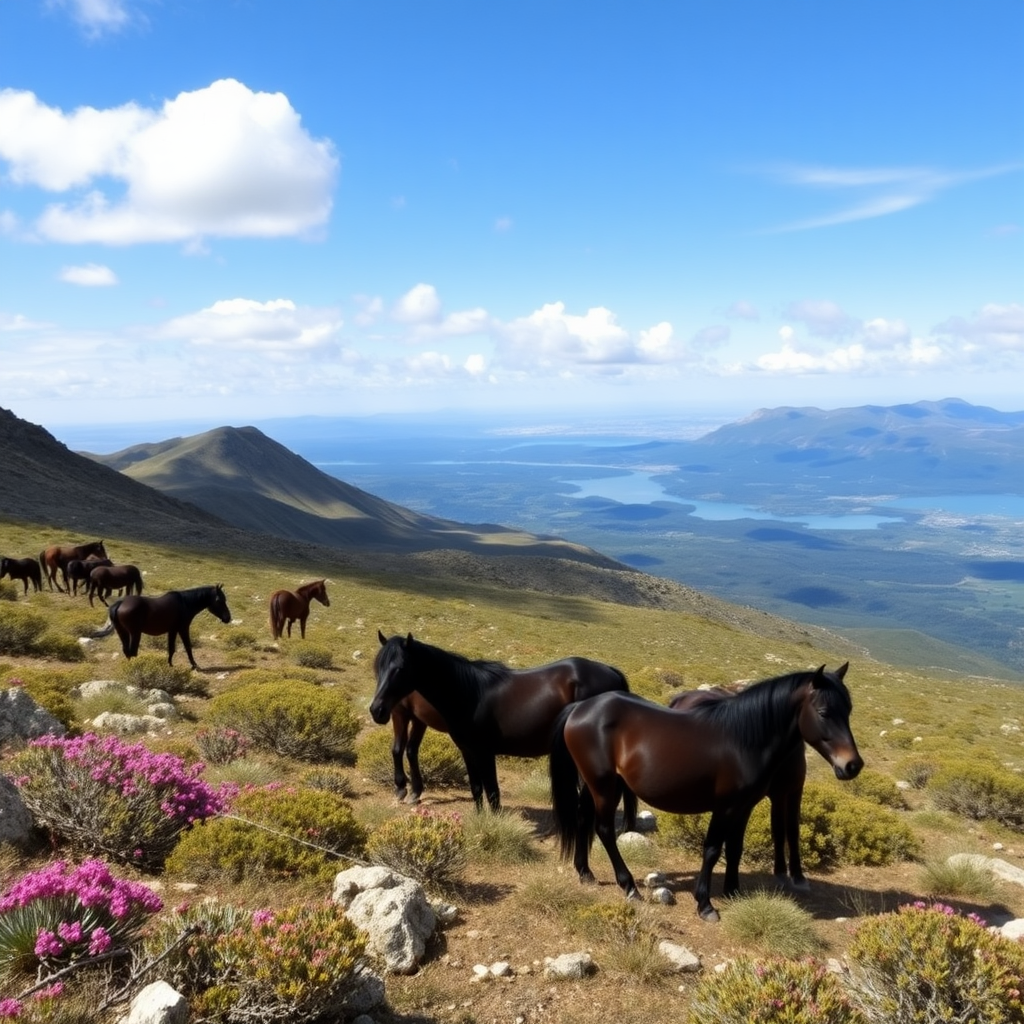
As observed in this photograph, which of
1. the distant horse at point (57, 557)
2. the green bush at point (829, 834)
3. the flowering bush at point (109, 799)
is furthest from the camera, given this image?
the distant horse at point (57, 557)

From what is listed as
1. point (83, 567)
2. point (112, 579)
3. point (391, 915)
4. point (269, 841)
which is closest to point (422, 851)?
point (391, 915)

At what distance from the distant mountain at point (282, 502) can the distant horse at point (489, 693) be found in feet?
353

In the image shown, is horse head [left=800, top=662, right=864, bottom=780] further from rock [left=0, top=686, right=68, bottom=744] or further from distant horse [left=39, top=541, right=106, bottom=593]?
distant horse [left=39, top=541, right=106, bottom=593]

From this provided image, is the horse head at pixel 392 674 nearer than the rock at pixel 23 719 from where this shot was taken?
Yes

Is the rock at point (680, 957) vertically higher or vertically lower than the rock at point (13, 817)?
lower

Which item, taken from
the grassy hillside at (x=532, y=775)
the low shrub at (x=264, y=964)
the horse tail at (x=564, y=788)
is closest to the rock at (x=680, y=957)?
the grassy hillside at (x=532, y=775)

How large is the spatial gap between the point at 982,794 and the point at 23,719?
568 inches

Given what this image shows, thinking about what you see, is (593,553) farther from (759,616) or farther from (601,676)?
(601,676)

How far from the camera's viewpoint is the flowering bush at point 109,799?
19.2 feet

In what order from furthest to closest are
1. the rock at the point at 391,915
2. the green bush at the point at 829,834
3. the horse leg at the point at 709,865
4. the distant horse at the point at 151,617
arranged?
the distant horse at the point at 151,617, the green bush at the point at 829,834, the horse leg at the point at 709,865, the rock at the point at 391,915

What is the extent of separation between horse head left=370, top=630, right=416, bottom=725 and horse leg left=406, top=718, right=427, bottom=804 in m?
1.28

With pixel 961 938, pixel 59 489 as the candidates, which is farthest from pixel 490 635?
pixel 59 489

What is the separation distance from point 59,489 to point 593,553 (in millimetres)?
105733

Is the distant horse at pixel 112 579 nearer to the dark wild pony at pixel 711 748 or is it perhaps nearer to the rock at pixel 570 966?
the dark wild pony at pixel 711 748
